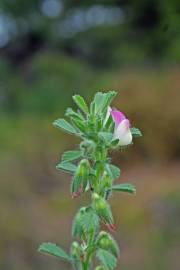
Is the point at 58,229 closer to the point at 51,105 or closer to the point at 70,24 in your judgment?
the point at 51,105

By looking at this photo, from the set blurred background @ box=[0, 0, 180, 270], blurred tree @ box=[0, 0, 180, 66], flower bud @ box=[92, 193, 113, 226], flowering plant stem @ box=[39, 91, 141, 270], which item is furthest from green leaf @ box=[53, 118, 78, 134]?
blurred tree @ box=[0, 0, 180, 66]

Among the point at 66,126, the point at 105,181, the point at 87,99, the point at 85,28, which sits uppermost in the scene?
the point at 85,28

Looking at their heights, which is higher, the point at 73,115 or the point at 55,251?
the point at 73,115

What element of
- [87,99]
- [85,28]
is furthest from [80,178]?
[85,28]

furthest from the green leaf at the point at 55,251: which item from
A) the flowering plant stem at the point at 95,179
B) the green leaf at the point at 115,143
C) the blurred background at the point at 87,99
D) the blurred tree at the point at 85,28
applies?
the blurred tree at the point at 85,28

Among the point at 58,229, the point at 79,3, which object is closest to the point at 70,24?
the point at 79,3

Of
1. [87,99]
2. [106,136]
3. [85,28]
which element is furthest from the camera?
[85,28]

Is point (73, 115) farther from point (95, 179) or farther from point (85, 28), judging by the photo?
point (85, 28)
